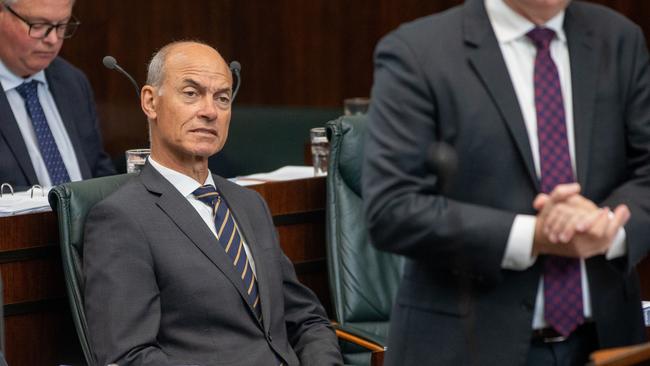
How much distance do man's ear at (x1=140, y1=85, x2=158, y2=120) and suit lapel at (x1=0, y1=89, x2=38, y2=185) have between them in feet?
3.22

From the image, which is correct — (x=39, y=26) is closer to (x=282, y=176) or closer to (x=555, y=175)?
(x=282, y=176)

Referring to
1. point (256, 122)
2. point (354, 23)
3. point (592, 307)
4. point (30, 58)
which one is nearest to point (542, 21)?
point (592, 307)

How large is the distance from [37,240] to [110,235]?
1.17 ft

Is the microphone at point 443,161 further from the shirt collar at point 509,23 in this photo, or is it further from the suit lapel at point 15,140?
the suit lapel at point 15,140

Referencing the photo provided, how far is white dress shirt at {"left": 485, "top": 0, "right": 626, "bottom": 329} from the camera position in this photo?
1595 mm

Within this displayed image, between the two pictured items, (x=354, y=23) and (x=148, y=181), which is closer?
(x=148, y=181)

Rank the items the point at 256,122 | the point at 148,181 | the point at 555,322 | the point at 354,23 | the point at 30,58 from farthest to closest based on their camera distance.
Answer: the point at 354,23, the point at 256,122, the point at 30,58, the point at 148,181, the point at 555,322

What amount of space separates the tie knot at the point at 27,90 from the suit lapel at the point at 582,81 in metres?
2.51

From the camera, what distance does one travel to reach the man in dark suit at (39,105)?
3666 mm

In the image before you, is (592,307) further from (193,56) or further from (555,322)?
(193,56)

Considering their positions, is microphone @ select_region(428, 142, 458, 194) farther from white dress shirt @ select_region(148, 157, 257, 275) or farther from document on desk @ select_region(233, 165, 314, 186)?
document on desk @ select_region(233, 165, 314, 186)

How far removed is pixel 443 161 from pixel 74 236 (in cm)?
129

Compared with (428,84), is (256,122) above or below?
below

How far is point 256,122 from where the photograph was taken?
5137mm
